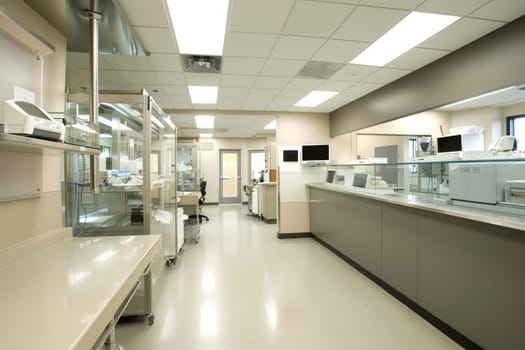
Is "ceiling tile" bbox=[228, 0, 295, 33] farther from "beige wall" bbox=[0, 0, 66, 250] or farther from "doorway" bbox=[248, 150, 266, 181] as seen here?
"doorway" bbox=[248, 150, 266, 181]

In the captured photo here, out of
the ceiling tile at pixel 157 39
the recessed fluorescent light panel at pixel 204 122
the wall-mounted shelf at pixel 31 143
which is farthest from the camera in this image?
the recessed fluorescent light panel at pixel 204 122

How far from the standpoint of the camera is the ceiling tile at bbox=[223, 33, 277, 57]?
7.84 ft

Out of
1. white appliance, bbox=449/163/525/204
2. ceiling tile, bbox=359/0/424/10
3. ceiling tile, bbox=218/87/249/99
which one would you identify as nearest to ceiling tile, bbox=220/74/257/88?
ceiling tile, bbox=218/87/249/99

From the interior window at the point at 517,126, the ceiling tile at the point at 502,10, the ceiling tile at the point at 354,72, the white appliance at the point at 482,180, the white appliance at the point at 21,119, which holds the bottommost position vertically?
the white appliance at the point at 482,180

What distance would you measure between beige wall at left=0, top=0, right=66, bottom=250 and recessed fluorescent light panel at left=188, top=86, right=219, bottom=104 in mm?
2155

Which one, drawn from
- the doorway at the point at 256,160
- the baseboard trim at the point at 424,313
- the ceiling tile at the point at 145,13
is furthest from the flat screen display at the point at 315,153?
the doorway at the point at 256,160

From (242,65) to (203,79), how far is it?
693mm

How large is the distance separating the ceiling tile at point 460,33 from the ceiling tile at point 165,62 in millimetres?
2581

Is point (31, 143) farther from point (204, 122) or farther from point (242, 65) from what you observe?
point (204, 122)

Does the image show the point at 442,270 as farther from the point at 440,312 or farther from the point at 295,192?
the point at 295,192

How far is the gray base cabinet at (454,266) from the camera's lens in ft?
5.45

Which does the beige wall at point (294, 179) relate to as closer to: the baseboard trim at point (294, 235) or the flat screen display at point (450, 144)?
the baseboard trim at point (294, 235)

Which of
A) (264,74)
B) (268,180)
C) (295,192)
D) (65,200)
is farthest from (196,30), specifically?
(268,180)

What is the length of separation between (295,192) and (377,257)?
2.41 m
